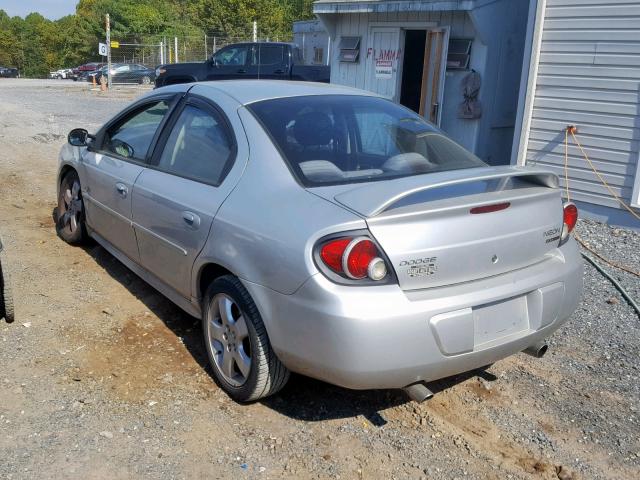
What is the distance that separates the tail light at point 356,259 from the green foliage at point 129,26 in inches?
1507

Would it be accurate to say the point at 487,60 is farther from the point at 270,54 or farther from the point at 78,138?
the point at 270,54

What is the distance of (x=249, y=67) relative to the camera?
17.9m

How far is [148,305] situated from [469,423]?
251cm

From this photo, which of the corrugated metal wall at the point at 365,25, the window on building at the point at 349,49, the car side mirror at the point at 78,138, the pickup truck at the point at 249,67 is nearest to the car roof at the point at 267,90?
the car side mirror at the point at 78,138

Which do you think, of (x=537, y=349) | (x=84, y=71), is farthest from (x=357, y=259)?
(x=84, y=71)

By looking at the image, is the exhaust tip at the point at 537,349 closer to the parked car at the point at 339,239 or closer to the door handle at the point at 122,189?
the parked car at the point at 339,239

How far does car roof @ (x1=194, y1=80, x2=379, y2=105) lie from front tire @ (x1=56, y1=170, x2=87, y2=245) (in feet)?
6.80

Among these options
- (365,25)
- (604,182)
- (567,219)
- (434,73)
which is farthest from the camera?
(365,25)

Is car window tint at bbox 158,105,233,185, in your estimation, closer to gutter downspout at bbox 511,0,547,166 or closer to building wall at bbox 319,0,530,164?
gutter downspout at bbox 511,0,547,166

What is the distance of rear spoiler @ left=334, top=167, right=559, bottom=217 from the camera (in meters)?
2.88

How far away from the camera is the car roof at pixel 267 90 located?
3.89 m

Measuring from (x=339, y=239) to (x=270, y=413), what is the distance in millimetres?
1167

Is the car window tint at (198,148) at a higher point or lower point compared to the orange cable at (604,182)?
higher

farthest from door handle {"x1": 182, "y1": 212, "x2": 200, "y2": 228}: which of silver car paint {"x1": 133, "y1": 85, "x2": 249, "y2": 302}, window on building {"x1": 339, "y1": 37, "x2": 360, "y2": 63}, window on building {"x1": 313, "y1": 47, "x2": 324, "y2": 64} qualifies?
window on building {"x1": 313, "y1": 47, "x2": 324, "y2": 64}
